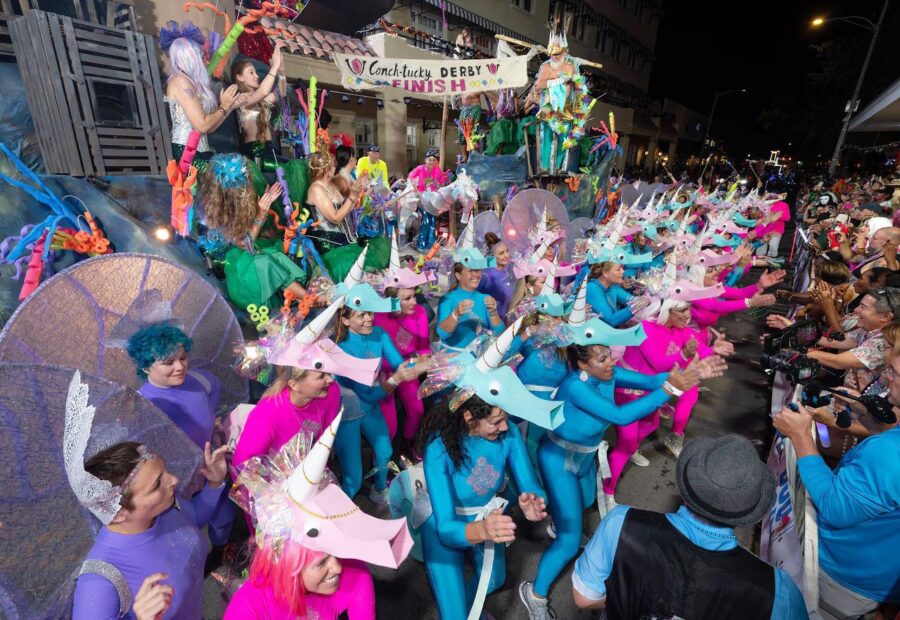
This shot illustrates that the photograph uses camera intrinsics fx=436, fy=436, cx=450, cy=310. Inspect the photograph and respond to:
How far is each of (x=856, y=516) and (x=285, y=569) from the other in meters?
2.34

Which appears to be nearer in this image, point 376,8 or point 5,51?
point 5,51

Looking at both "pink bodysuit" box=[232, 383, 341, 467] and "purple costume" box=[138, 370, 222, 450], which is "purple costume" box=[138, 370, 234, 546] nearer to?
"purple costume" box=[138, 370, 222, 450]

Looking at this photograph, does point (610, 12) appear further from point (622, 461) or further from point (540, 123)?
point (622, 461)

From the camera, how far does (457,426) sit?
2.26m

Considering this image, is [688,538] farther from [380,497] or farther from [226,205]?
[226,205]

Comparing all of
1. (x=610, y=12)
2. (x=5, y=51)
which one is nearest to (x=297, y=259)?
(x=5, y=51)

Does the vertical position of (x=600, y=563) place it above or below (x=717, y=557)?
below

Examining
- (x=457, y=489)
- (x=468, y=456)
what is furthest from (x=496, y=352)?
(x=457, y=489)

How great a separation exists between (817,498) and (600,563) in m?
1.19

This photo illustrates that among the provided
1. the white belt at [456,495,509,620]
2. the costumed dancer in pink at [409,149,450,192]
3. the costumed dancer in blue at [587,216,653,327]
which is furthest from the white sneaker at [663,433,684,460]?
the costumed dancer in pink at [409,149,450,192]

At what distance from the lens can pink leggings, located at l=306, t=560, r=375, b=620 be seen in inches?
63.9

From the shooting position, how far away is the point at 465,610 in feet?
7.57

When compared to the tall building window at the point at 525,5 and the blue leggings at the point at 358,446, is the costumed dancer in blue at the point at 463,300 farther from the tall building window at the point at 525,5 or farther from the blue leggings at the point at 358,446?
the tall building window at the point at 525,5

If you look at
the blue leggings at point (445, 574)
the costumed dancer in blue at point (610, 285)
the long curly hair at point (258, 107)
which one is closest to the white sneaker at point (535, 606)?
the blue leggings at point (445, 574)
